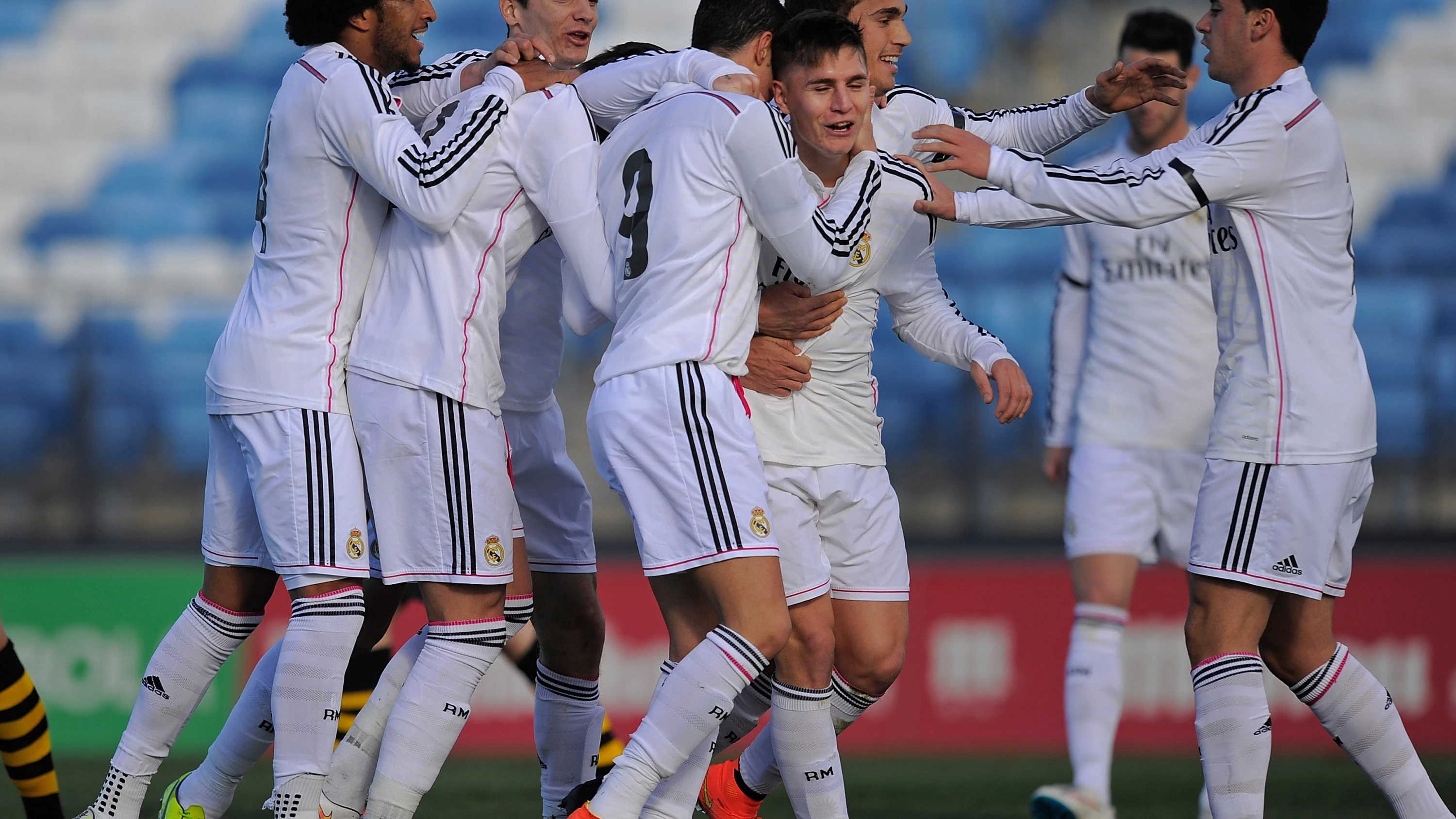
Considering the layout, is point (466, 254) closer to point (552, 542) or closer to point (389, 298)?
point (389, 298)

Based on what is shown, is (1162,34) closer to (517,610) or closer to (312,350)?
(517,610)

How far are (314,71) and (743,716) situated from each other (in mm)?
1970

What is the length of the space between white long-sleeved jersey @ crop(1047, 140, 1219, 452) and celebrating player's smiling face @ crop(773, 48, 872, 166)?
1.79 meters

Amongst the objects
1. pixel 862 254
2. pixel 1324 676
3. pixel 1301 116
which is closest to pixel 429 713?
pixel 862 254

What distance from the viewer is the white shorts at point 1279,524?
3.72 metres

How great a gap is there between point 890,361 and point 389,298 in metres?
4.37

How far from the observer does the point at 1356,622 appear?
6.54 meters

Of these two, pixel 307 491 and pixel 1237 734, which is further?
pixel 1237 734

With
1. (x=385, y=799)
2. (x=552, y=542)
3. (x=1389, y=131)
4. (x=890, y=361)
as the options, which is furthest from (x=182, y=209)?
(x=1389, y=131)

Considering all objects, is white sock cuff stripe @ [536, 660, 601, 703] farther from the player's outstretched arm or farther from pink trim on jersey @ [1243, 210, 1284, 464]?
pink trim on jersey @ [1243, 210, 1284, 464]

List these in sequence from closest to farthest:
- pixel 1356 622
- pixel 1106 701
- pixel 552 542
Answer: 1. pixel 552 542
2. pixel 1106 701
3. pixel 1356 622

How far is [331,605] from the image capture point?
3670 mm

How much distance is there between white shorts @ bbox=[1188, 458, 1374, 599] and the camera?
372cm

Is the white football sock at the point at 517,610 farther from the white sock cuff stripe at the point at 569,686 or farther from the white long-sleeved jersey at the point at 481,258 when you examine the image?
the white long-sleeved jersey at the point at 481,258
